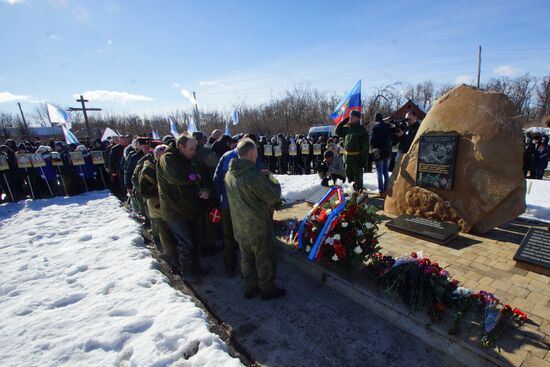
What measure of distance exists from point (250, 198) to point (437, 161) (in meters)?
3.71

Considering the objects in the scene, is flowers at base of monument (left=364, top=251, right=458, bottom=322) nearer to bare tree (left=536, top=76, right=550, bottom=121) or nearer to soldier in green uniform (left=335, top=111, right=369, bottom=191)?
soldier in green uniform (left=335, top=111, right=369, bottom=191)

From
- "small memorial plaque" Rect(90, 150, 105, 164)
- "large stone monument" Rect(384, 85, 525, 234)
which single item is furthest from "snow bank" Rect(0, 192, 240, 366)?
"small memorial plaque" Rect(90, 150, 105, 164)

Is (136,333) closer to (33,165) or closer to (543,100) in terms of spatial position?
(33,165)

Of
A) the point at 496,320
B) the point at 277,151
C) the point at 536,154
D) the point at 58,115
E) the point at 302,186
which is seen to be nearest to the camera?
the point at 496,320

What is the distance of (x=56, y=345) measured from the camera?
9.25 feet

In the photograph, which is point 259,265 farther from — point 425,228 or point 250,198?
point 425,228

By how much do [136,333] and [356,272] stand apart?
264cm

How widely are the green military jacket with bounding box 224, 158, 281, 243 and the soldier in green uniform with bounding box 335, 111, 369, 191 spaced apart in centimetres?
362

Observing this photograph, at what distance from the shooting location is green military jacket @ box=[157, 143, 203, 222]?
394 cm

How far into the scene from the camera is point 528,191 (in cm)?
653

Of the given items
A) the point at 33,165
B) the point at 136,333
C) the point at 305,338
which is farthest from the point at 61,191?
the point at 305,338

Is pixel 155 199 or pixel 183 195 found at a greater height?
pixel 183 195

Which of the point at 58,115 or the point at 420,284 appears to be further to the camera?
the point at 58,115

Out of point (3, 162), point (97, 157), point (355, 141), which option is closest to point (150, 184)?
point (355, 141)
